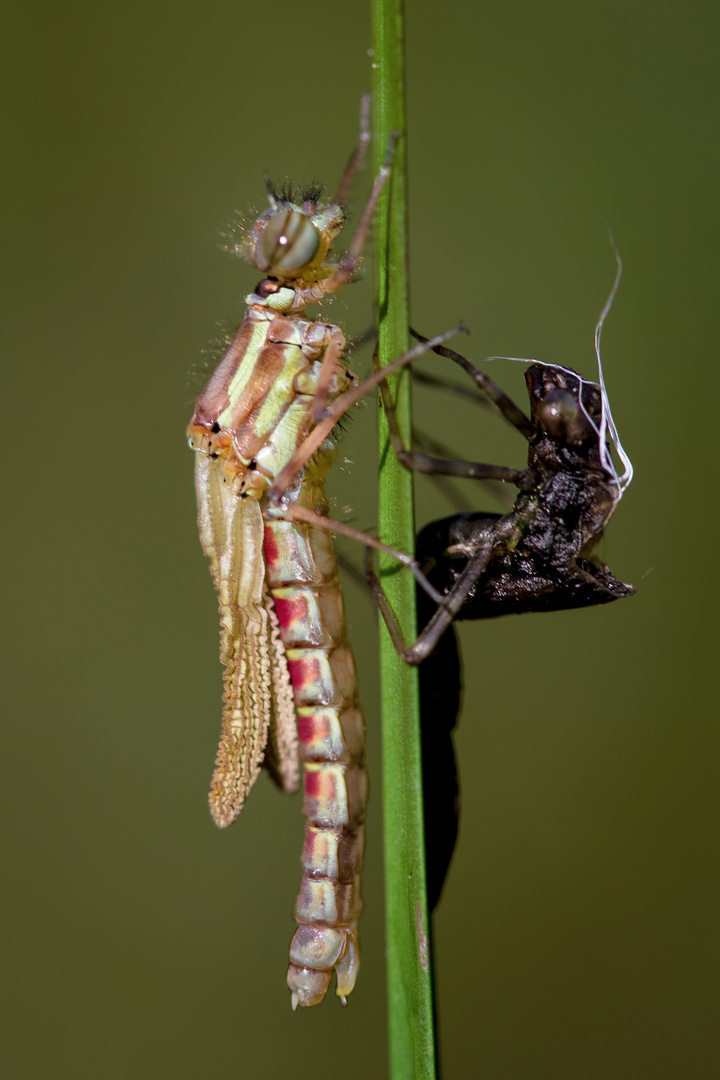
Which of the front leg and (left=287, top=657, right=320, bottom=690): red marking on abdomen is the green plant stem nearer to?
the front leg

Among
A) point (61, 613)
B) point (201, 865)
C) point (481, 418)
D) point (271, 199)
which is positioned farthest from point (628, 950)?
point (271, 199)

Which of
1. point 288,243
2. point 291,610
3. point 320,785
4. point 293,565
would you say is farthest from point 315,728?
point 288,243

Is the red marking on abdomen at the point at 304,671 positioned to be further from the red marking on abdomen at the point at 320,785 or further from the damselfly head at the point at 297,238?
the damselfly head at the point at 297,238

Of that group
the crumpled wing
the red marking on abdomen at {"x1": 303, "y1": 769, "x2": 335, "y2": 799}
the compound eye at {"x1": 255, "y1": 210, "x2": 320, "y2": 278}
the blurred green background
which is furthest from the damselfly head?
the blurred green background

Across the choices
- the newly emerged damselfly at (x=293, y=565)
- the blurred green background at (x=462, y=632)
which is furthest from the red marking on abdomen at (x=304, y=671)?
the blurred green background at (x=462, y=632)

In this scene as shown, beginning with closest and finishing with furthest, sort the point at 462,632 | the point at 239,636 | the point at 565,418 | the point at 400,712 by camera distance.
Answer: the point at 400,712 < the point at 565,418 < the point at 239,636 < the point at 462,632

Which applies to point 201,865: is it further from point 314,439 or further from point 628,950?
point 314,439

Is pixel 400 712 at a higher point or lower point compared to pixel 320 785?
higher

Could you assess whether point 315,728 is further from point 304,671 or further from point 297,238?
point 297,238
